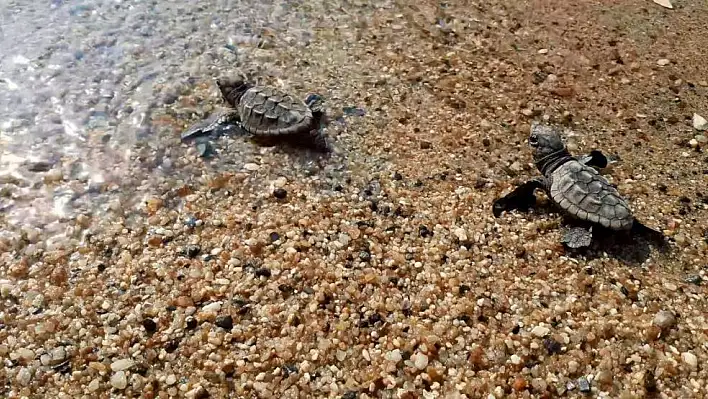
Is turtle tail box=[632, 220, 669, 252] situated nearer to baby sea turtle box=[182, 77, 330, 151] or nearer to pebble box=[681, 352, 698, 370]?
pebble box=[681, 352, 698, 370]

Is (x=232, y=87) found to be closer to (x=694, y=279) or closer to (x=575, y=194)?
(x=575, y=194)

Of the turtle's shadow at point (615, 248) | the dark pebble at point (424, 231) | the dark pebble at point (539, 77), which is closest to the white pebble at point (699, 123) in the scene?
the dark pebble at point (539, 77)

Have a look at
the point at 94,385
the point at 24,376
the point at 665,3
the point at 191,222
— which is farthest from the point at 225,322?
the point at 665,3

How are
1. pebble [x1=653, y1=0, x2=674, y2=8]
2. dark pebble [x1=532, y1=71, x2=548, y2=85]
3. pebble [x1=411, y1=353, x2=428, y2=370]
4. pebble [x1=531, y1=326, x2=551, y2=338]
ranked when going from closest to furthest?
1. pebble [x1=411, y1=353, x2=428, y2=370]
2. pebble [x1=531, y1=326, x2=551, y2=338]
3. dark pebble [x1=532, y1=71, x2=548, y2=85]
4. pebble [x1=653, y1=0, x2=674, y2=8]

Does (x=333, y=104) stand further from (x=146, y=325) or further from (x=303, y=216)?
(x=146, y=325)

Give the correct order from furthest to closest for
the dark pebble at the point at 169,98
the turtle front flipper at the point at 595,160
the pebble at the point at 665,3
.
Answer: the pebble at the point at 665,3 < the dark pebble at the point at 169,98 < the turtle front flipper at the point at 595,160

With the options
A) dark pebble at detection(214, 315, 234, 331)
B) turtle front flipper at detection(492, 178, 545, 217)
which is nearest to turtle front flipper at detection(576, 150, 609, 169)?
turtle front flipper at detection(492, 178, 545, 217)

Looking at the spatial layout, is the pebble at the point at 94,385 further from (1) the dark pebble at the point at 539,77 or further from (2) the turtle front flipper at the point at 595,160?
(1) the dark pebble at the point at 539,77
